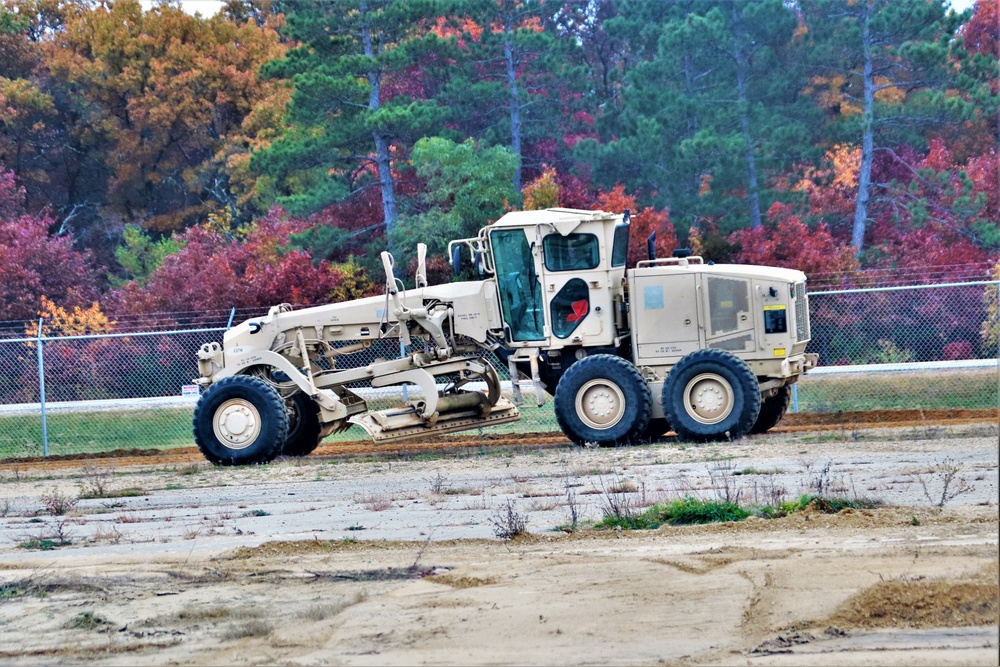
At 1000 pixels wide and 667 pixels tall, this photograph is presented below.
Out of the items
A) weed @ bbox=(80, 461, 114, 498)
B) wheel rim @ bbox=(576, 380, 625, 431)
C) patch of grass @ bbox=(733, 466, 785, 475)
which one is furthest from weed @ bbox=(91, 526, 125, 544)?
wheel rim @ bbox=(576, 380, 625, 431)

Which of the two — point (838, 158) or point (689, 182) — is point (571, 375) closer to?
point (689, 182)

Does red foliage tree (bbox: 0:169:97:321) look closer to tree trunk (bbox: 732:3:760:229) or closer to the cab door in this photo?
tree trunk (bbox: 732:3:760:229)

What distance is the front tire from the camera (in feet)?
51.7

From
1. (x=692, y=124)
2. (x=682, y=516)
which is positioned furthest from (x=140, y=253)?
A: (x=682, y=516)

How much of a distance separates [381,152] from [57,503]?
1912 cm

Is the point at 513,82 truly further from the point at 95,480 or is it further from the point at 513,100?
the point at 95,480

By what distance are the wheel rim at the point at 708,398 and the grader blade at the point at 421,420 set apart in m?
2.46

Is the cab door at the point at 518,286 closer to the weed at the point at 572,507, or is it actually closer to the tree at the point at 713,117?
the weed at the point at 572,507

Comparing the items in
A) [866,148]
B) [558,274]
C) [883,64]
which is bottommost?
[558,274]

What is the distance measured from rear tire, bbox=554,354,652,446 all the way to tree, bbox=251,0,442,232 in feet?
48.4

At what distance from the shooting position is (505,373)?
20062 mm

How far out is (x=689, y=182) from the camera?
31000 mm

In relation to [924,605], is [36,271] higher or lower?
higher

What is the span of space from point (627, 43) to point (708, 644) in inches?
1288
